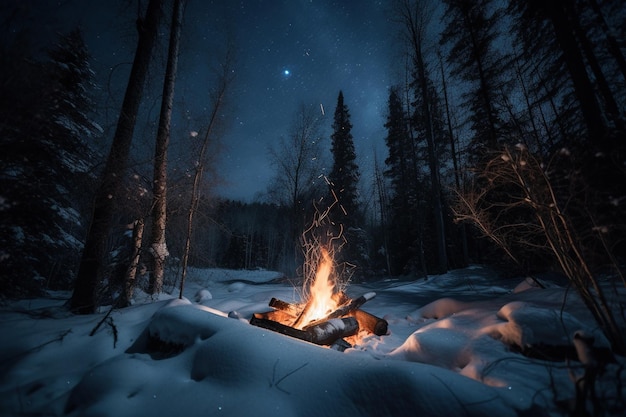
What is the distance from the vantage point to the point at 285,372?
1959mm

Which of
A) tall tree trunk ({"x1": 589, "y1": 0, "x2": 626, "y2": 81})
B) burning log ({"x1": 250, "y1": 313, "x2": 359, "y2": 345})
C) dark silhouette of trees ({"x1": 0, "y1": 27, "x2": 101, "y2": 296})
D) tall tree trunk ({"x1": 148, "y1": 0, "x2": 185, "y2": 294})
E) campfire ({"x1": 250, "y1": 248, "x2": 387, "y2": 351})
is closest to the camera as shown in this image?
dark silhouette of trees ({"x1": 0, "y1": 27, "x2": 101, "y2": 296})

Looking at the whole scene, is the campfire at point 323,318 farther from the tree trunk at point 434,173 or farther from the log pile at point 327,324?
the tree trunk at point 434,173

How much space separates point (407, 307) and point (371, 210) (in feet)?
70.5

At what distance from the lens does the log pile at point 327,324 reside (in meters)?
3.86

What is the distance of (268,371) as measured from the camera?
197 cm

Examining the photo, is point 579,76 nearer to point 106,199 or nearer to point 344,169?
point 106,199

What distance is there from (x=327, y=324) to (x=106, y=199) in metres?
4.36

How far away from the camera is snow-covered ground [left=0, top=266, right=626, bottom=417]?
1649mm

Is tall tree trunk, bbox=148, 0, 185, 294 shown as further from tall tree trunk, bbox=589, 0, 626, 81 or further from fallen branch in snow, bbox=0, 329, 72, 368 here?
tall tree trunk, bbox=589, 0, 626, 81

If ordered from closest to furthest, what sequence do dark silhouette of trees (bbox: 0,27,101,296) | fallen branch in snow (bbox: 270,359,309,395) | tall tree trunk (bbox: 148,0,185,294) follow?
fallen branch in snow (bbox: 270,359,309,395) < dark silhouette of trees (bbox: 0,27,101,296) < tall tree trunk (bbox: 148,0,185,294)

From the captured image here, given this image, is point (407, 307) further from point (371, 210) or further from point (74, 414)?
point (371, 210)

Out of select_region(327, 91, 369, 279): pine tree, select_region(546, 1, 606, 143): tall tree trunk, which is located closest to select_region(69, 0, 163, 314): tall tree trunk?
select_region(546, 1, 606, 143): tall tree trunk

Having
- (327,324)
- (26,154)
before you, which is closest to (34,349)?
(26,154)

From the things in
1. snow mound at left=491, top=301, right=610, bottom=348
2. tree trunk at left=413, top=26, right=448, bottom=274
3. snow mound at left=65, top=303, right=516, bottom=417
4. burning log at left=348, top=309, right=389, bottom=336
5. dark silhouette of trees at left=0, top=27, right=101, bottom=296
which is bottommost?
burning log at left=348, top=309, right=389, bottom=336
